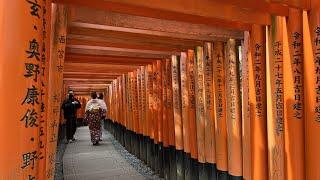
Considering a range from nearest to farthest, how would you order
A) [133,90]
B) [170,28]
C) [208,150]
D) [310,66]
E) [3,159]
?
[3,159] < [310,66] < [170,28] < [208,150] < [133,90]

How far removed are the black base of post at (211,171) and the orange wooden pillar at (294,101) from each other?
1.78 m

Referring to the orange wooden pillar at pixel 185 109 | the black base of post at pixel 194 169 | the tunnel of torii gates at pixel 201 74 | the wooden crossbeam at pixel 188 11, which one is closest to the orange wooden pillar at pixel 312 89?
the tunnel of torii gates at pixel 201 74

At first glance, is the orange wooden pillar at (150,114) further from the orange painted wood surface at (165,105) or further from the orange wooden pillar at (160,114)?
the orange painted wood surface at (165,105)

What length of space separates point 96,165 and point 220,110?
539cm

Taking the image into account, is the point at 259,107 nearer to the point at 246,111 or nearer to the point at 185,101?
the point at 246,111

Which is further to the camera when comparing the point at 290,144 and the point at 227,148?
the point at 227,148

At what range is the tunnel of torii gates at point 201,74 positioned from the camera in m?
1.87

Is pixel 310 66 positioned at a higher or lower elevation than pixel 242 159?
higher

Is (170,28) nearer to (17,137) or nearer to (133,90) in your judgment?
(17,137)

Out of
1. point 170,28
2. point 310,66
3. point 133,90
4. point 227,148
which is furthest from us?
point 133,90

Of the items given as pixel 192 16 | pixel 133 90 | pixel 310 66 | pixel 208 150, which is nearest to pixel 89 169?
pixel 133 90

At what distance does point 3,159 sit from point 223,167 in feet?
12.3

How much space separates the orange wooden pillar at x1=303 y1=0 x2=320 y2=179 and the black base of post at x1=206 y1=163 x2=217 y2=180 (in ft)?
6.53

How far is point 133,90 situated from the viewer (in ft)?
33.8
